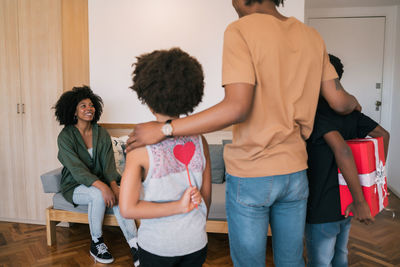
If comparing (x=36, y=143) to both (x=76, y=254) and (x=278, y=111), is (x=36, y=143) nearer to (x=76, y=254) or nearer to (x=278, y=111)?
(x=76, y=254)

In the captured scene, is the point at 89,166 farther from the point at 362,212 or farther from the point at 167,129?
the point at 362,212

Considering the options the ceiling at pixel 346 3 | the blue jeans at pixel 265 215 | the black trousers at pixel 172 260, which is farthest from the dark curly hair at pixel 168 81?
the ceiling at pixel 346 3

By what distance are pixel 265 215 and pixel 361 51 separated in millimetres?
4314

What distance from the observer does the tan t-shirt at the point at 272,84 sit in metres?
0.97

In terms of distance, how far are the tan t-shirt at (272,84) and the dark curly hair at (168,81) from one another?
12 centimetres

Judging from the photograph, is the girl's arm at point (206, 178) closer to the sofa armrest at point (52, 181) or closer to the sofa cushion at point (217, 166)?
the sofa cushion at point (217, 166)

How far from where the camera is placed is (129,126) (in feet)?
11.5

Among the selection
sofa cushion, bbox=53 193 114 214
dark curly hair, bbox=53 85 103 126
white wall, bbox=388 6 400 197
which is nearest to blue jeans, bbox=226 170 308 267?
sofa cushion, bbox=53 193 114 214

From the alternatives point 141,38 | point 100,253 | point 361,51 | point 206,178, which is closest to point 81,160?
point 100,253

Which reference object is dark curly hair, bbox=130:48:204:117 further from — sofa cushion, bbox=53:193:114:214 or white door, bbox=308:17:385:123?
white door, bbox=308:17:385:123

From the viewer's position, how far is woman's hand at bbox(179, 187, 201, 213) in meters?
1.06

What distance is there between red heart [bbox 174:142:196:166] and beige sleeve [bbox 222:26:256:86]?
0.24 metres

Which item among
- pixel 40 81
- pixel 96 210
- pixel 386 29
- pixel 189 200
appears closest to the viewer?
pixel 189 200

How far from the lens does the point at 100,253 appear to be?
98.2 inches
